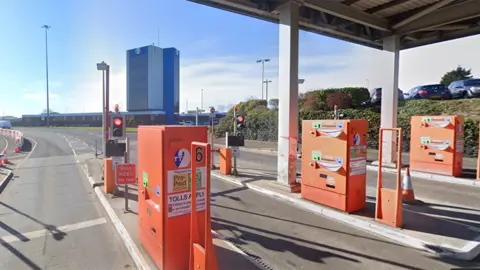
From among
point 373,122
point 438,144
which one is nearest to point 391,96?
point 438,144

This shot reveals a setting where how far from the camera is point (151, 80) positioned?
64312 mm

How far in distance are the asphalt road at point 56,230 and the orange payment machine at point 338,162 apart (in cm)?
436

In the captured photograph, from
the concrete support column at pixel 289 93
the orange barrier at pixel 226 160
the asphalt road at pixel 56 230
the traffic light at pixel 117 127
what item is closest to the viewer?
the asphalt road at pixel 56 230

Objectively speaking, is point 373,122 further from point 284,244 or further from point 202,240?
point 202,240

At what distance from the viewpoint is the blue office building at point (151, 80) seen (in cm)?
6469

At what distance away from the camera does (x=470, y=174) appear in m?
10.3

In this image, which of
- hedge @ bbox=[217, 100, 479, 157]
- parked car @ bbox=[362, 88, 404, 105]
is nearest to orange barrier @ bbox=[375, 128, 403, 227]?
hedge @ bbox=[217, 100, 479, 157]

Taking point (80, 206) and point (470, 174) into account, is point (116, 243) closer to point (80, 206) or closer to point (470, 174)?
point (80, 206)

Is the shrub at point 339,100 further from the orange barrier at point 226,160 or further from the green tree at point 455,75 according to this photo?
the green tree at point 455,75

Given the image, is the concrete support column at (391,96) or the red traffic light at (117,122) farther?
the concrete support column at (391,96)

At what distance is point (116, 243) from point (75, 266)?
2.85 ft

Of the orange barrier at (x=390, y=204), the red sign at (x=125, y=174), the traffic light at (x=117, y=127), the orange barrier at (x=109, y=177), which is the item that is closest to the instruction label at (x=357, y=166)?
the orange barrier at (x=390, y=204)

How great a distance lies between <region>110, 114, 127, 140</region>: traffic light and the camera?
779 cm

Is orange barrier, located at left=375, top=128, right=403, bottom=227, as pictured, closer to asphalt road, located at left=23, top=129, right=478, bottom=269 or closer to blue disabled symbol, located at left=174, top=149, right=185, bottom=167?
asphalt road, located at left=23, top=129, right=478, bottom=269
